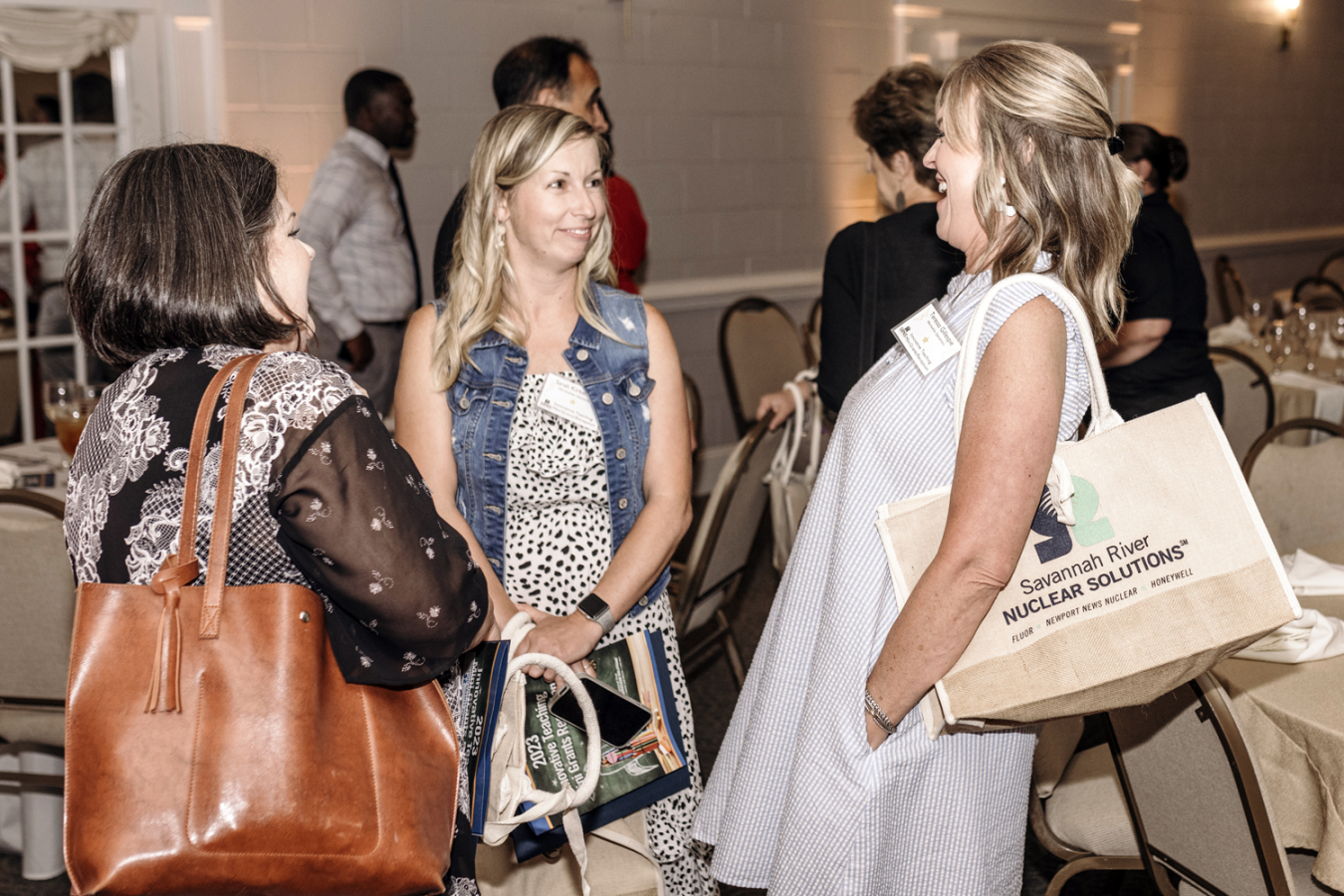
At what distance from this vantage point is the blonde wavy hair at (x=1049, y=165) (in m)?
1.14

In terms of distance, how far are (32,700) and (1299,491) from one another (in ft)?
8.73

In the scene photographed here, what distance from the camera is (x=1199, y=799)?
149 centimetres

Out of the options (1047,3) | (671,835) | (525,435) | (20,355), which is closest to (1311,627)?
(671,835)

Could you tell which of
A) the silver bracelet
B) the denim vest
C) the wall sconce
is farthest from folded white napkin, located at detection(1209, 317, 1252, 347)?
the wall sconce

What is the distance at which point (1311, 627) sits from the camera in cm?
171

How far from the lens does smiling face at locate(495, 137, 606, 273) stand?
166cm

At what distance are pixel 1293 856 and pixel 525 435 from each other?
4.35 feet

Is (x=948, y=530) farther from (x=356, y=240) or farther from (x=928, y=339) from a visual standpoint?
(x=356, y=240)

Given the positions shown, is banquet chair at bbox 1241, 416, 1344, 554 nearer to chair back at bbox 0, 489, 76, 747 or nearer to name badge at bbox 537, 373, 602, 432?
name badge at bbox 537, 373, 602, 432

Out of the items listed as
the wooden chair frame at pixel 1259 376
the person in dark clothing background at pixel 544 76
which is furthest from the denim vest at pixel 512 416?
the wooden chair frame at pixel 1259 376

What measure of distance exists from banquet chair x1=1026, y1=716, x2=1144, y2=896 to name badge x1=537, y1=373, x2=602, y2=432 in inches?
33.4

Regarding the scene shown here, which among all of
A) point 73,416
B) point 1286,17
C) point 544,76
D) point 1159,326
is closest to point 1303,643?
point 1159,326

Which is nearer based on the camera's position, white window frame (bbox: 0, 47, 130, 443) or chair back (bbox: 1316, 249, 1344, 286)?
white window frame (bbox: 0, 47, 130, 443)

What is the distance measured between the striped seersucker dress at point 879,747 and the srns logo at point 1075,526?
0.09m
